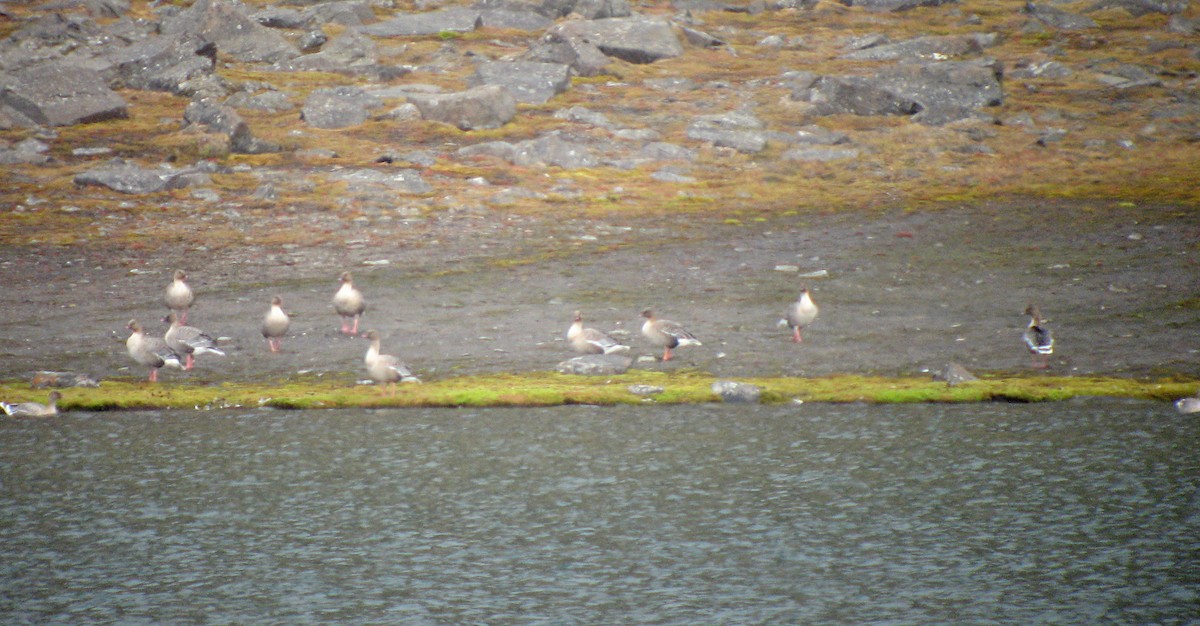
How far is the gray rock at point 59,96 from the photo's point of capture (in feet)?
134

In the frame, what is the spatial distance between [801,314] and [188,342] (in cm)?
979

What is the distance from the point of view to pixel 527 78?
150 feet

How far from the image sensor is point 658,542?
13.4 m

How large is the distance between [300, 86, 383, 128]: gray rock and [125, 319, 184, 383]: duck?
21.8 m

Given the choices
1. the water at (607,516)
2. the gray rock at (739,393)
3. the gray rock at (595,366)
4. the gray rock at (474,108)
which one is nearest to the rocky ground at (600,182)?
the gray rock at (474,108)

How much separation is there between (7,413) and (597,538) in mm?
9621

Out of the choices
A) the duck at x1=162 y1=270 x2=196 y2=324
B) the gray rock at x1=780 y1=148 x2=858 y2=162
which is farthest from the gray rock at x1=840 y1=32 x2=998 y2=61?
the duck at x1=162 y1=270 x2=196 y2=324

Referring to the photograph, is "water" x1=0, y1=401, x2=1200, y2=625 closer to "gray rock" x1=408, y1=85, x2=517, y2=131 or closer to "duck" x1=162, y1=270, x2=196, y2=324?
"duck" x1=162, y1=270, x2=196, y2=324

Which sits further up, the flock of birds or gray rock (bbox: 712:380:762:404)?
the flock of birds

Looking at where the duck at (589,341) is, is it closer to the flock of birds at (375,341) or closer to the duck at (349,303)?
the flock of birds at (375,341)

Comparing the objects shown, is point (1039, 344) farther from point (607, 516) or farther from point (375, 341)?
point (375, 341)

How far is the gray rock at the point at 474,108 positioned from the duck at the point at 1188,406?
27.6 metres

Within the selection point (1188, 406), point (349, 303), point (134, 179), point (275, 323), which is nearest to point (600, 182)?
point (134, 179)

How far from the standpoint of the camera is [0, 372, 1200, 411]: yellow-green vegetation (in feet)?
59.7
